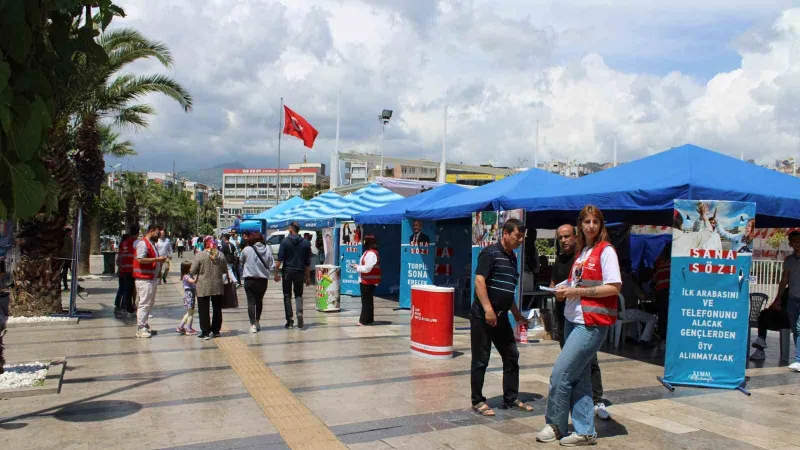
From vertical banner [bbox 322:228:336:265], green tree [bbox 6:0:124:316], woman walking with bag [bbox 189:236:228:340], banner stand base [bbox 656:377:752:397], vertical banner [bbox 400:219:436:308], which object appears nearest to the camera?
green tree [bbox 6:0:124:316]

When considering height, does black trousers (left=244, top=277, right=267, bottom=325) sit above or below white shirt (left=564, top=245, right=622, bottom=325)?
below

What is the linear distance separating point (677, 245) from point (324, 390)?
14.0 feet

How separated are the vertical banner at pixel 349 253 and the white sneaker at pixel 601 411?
11.7 metres

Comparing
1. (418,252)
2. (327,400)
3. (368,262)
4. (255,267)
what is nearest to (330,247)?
(418,252)

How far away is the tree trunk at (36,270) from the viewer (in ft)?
39.1

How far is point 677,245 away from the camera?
24.8 feet

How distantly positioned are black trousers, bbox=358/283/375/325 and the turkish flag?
20.2 m

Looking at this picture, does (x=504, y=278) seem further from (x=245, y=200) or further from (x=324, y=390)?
(x=245, y=200)

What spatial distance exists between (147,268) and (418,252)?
18.5 ft

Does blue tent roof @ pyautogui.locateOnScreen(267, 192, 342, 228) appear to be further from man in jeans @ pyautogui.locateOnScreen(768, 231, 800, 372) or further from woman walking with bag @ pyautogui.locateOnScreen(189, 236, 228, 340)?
man in jeans @ pyautogui.locateOnScreen(768, 231, 800, 372)

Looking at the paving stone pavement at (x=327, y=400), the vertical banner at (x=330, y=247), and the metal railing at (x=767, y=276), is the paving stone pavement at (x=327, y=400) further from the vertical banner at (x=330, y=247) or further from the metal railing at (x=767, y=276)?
the vertical banner at (x=330, y=247)

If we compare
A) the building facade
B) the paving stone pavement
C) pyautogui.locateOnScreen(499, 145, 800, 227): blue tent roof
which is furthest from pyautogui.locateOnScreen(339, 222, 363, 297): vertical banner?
the building facade

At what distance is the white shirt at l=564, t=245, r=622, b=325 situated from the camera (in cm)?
493

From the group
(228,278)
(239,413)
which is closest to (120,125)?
(228,278)
